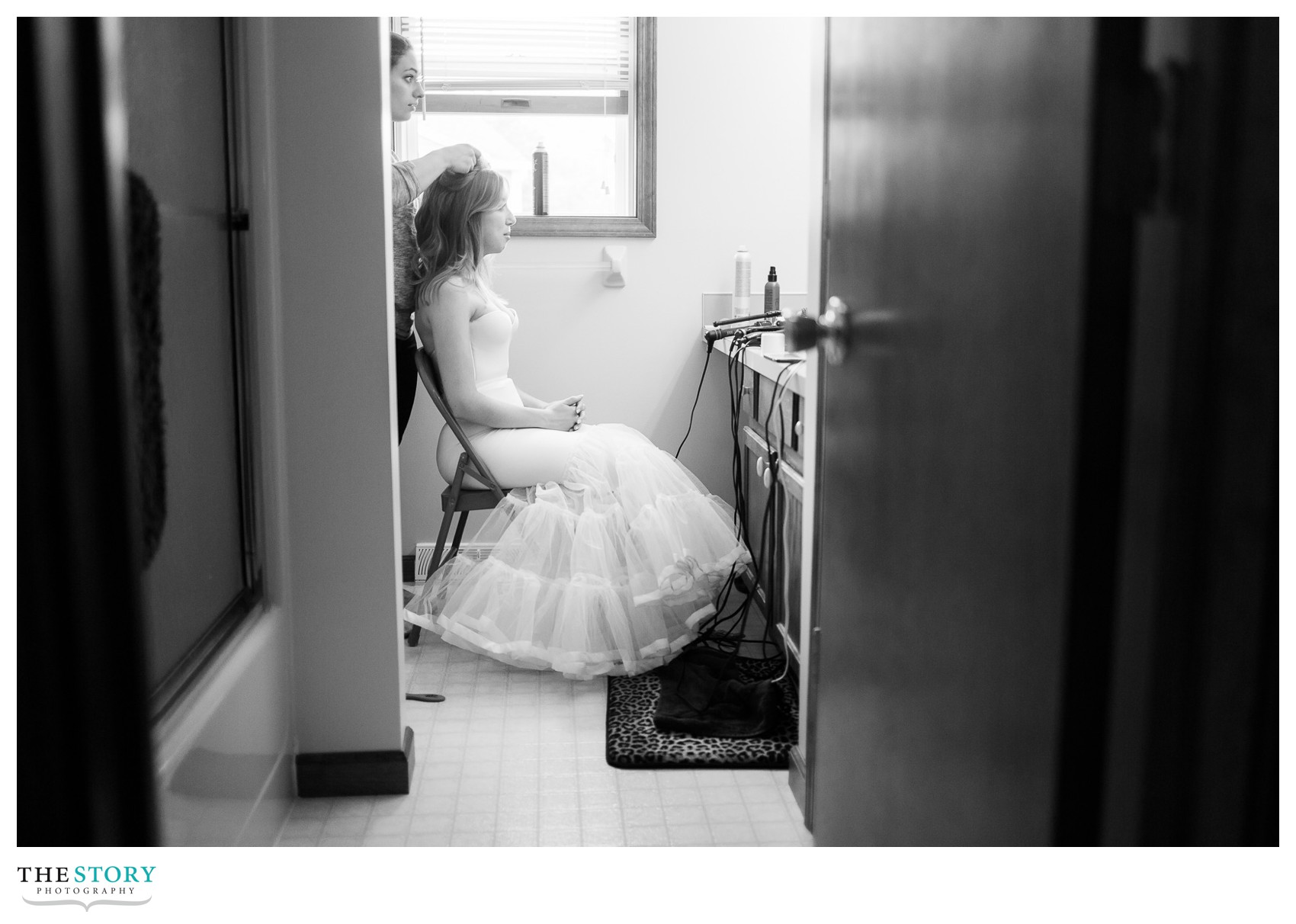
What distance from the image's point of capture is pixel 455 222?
9.31 ft

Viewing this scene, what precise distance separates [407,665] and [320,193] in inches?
53.8

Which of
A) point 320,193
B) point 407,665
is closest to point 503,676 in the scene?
point 407,665

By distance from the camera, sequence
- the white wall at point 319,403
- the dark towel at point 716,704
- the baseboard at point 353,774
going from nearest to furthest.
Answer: the white wall at point 319,403
the baseboard at point 353,774
the dark towel at point 716,704

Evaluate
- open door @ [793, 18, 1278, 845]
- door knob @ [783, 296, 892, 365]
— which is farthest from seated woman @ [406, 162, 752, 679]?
open door @ [793, 18, 1278, 845]

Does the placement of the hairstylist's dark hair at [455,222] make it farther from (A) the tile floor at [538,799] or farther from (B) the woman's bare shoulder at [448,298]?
(A) the tile floor at [538,799]

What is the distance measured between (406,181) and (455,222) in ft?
0.56

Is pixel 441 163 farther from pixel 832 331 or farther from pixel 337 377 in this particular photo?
pixel 832 331

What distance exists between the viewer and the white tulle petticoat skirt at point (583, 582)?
252 centimetres

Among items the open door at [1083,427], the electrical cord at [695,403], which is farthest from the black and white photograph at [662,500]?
the electrical cord at [695,403]

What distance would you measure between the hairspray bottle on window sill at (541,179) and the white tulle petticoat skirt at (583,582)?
1.17 m

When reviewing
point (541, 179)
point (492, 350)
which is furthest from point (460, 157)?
point (541, 179)

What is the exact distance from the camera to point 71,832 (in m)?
0.58

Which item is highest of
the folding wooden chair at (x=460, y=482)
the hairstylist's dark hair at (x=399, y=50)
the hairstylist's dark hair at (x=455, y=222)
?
the hairstylist's dark hair at (x=399, y=50)

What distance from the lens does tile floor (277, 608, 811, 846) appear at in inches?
70.1
